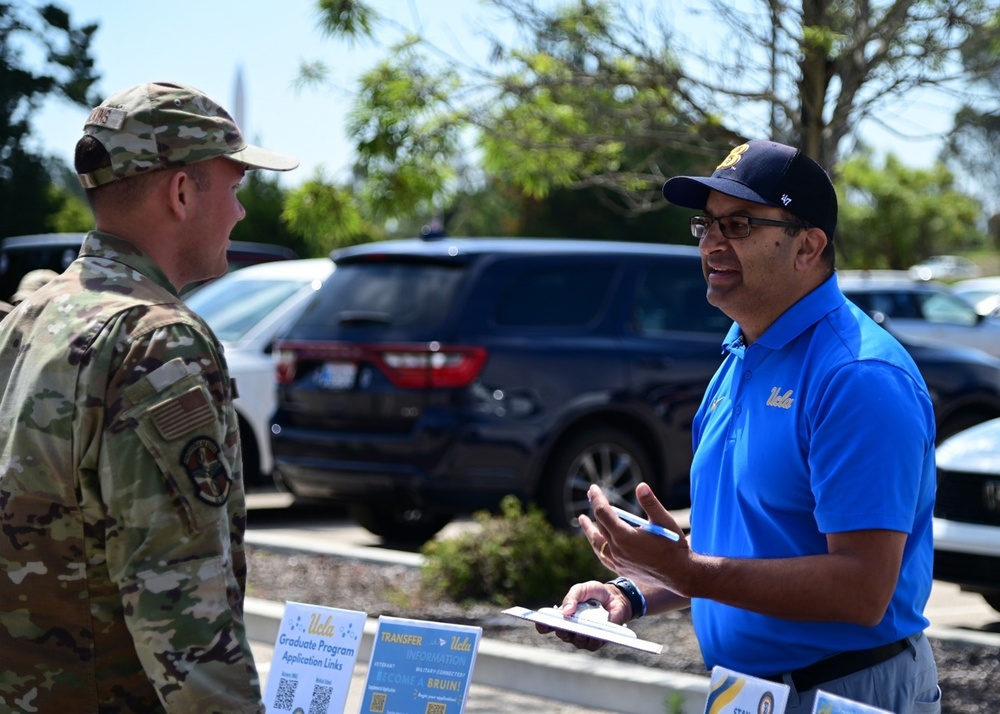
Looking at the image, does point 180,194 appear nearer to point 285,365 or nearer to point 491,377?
point 491,377

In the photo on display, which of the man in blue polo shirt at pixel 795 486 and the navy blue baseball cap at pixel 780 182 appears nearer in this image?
the man in blue polo shirt at pixel 795 486

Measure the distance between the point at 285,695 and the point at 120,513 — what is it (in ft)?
4.85

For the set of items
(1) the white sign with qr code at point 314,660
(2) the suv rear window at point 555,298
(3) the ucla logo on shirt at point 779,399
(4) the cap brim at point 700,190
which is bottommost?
(1) the white sign with qr code at point 314,660

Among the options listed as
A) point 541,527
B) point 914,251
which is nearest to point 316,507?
point 541,527

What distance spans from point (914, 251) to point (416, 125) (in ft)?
128

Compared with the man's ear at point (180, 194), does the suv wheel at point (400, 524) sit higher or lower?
lower

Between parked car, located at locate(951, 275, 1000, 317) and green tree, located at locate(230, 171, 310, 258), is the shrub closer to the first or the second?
parked car, located at locate(951, 275, 1000, 317)

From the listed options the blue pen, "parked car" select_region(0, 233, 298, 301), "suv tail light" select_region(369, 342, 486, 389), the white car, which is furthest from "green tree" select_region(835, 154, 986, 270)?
the blue pen

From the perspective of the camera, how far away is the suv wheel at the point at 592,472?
342 inches

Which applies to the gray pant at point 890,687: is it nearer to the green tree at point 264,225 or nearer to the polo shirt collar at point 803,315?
the polo shirt collar at point 803,315

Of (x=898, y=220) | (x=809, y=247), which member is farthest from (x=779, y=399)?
(x=898, y=220)

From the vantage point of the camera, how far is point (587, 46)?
717 cm

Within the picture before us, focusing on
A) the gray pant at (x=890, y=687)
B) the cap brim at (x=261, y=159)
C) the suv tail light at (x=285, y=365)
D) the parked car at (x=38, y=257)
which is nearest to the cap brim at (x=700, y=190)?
the cap brim at (x=261, y=159)

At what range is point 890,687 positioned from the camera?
9.29 ft
